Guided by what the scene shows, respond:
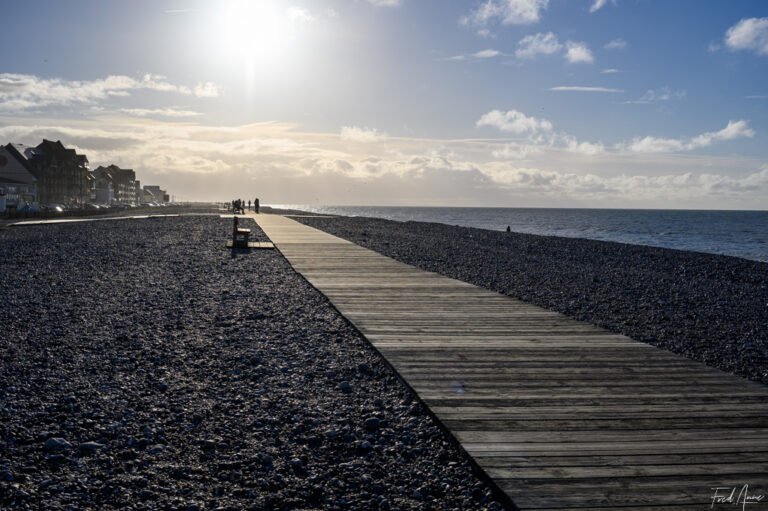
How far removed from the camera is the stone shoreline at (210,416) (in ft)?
13.6

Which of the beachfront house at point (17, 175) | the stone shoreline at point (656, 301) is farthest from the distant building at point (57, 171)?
the stone shoreline at point (656, 301)

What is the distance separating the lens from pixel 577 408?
516cm

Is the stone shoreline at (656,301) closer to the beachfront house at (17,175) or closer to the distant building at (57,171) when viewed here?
the beachfront house at (17,175)

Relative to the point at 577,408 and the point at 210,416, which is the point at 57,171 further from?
the point at 577,408

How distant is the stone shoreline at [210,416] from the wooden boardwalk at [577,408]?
308mm

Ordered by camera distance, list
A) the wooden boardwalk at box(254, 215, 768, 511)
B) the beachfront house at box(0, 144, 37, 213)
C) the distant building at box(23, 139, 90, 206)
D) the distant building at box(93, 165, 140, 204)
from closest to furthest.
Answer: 1. the wooden boardwalk at box(254, 215, 768, 511)
2. the beachfront house at box(0, 144, 37, 213)
3. the distant building at box(23, 139, 90, 206)
4. the distant building at box(93, 165, 140, 204)

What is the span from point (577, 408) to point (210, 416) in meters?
3.27

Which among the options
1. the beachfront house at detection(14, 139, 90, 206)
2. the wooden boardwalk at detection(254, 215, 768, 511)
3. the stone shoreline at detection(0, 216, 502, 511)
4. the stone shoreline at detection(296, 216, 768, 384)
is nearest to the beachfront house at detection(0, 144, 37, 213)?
the beachfront house at detection(14, 139, 90, 206)

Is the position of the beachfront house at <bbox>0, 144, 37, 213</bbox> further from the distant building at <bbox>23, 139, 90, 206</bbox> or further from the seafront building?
the distant building at <bbox>23, 139, 90, 206</bbox>

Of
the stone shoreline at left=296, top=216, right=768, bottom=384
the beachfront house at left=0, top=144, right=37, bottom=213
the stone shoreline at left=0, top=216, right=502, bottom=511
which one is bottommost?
the stone shoreline at left=0, top=216, right=502, bottom=511

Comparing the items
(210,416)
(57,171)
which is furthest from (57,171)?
(210,416)

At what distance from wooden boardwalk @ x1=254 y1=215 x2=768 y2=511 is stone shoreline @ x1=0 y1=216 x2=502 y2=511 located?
0.31 meters

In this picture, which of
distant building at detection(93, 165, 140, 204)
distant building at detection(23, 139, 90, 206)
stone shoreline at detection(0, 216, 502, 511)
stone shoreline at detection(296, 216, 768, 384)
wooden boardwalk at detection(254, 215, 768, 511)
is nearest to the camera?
wooden boardwalk at detection(254, 215, 768, 511)

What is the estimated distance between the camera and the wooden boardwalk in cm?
382
